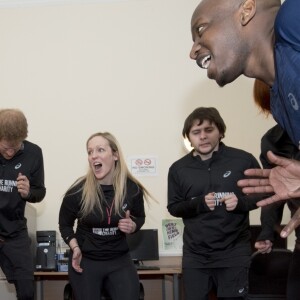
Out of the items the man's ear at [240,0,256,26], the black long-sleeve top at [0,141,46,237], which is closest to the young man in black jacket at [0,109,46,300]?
the black long-sleeve top at [0,141,46,237]

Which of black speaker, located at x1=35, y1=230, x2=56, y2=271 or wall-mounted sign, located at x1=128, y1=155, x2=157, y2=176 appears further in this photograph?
wall-mounted sign, located at x1=128, y1=155, x2=157, y2=176

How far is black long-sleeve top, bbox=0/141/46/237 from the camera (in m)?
4.08

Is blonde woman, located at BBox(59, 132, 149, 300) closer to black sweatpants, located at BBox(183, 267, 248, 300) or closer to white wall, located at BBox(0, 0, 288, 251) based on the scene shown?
black sweatpants, located at BBox(183, 267, 248, 300)

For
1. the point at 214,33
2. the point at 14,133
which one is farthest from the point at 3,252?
the point at 214,33

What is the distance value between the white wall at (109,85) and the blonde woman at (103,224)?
60.4 inches

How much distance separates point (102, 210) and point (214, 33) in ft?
7.55

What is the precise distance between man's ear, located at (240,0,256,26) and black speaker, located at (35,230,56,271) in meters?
3.83

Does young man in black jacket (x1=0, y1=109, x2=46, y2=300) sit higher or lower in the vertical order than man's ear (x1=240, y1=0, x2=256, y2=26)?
lower

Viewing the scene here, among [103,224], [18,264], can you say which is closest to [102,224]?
[103,224]

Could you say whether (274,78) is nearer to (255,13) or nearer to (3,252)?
(255,13)

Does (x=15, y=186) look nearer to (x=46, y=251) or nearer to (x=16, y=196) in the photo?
(x=16, y=196)

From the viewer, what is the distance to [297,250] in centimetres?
268

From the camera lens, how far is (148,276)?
536 centimetres

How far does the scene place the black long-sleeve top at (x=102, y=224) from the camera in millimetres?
3777
